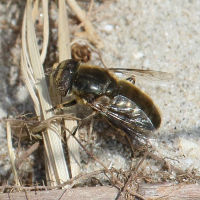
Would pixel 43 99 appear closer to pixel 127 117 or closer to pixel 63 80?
pixel 63 80

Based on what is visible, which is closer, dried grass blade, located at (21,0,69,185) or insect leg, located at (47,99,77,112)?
dried grass blade, located at (21,0,69,185)

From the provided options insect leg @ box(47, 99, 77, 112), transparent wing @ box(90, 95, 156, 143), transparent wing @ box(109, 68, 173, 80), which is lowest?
transparent wing @ box(90, 95, 156, 143)

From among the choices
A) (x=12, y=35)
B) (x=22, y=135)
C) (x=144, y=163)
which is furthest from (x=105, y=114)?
(x=12, y=35)

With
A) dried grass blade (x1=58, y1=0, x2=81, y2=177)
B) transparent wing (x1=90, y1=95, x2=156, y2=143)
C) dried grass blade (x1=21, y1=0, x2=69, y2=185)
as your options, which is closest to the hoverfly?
transparent wing (x1=90, y1=95, x2=156, y2=143)

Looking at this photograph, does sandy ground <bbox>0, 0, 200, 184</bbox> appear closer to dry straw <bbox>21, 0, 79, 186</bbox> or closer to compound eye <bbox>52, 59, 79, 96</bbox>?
dry straw <bbox>21, 0, 79, 186</bbox>

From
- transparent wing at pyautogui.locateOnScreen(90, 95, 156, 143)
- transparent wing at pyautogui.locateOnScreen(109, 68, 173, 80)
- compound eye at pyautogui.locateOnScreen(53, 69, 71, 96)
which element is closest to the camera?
transparent wing at pyautogui.locateOnScreen(90, 95, 156, 143)

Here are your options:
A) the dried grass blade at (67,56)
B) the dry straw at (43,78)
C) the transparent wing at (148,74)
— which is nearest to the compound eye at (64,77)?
the dry straw at (43,78)

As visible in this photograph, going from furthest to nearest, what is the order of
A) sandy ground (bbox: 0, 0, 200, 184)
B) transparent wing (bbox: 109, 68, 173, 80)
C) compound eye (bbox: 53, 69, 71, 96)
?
transparent wing (bbox: 109, 68, 173, 80)
sandy ground (bbox: 0, 0, 200, 184)
compound eye (bbox: 53, 69, 71, 96)

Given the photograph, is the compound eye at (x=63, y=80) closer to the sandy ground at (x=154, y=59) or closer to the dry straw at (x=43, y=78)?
the dry straw at (x=43, y=78)
